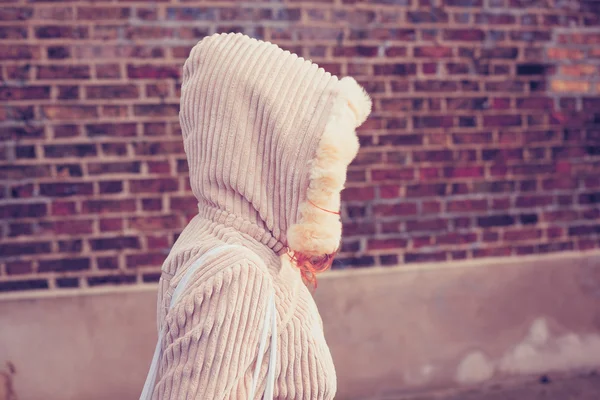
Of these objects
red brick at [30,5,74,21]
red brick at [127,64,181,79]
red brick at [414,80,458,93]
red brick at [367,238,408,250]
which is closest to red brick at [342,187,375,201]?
red brick at [367,238,408,250]

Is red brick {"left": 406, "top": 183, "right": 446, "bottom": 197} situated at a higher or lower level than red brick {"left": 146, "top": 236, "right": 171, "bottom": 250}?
higher

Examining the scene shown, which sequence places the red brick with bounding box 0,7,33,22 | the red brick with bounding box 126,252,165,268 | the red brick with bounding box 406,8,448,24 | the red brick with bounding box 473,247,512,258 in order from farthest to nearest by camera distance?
1. the red brick with bounding box 473,247,512,258
2. the red brick with bounding box 406,8,448,24
3. the red brick with bounding box 126,252,165,268
4. the red brick with bounding box 0,7,33,22

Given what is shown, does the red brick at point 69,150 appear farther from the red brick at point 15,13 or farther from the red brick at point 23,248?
the red brick at point 15,13

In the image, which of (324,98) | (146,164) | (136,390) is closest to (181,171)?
(146,164)

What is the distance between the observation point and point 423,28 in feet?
11.1

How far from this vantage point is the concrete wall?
3.13m

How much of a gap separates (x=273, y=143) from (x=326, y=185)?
0.18 metres

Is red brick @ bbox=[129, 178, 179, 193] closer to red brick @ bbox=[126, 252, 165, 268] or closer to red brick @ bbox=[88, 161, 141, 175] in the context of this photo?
red brick @ bbox=[88, 161, 141, 175]

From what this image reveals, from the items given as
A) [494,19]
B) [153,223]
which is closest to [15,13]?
[153,223]

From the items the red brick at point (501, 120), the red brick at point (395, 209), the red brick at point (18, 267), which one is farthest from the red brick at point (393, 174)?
the red brick at point (18, 267)

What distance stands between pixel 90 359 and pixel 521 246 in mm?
2835

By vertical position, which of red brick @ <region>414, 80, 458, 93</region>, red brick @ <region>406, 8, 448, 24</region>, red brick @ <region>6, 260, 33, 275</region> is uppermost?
red brick @ <region>406, 8, 448, 24</region>

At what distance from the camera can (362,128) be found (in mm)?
3365

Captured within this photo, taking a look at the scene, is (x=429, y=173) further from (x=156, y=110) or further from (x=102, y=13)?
(x=102, y=13)
